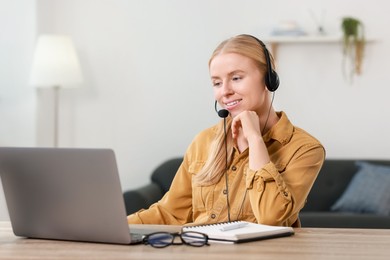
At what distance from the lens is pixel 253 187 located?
2.17 m

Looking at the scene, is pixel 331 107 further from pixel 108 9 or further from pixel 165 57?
pixel 108 9

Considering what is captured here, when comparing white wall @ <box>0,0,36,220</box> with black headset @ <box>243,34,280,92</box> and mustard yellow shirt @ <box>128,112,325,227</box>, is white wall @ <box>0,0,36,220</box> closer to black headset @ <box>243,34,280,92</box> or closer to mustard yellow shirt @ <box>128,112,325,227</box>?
mustard yellow shirt @ <box>128,112,325,227</box>

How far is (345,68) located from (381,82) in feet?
0.83

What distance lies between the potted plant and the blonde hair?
2907mm

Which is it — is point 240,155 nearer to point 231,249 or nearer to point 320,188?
point 231,249

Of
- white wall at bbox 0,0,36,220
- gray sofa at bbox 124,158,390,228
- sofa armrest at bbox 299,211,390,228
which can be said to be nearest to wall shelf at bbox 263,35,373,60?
gray sofa at bbox 124,158,390,228

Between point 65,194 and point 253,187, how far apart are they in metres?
0.57

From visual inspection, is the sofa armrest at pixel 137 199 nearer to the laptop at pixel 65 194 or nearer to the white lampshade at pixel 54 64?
the white lampshade at pixel 54 64

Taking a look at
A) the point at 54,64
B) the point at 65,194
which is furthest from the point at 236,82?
the point at 54,64

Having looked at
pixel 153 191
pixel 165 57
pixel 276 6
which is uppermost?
pixel 276 6

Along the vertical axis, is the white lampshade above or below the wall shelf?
below

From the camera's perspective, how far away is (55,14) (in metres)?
5.34

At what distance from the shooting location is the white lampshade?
486 centimetres

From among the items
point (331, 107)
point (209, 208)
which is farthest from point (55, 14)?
point (209, 208)
